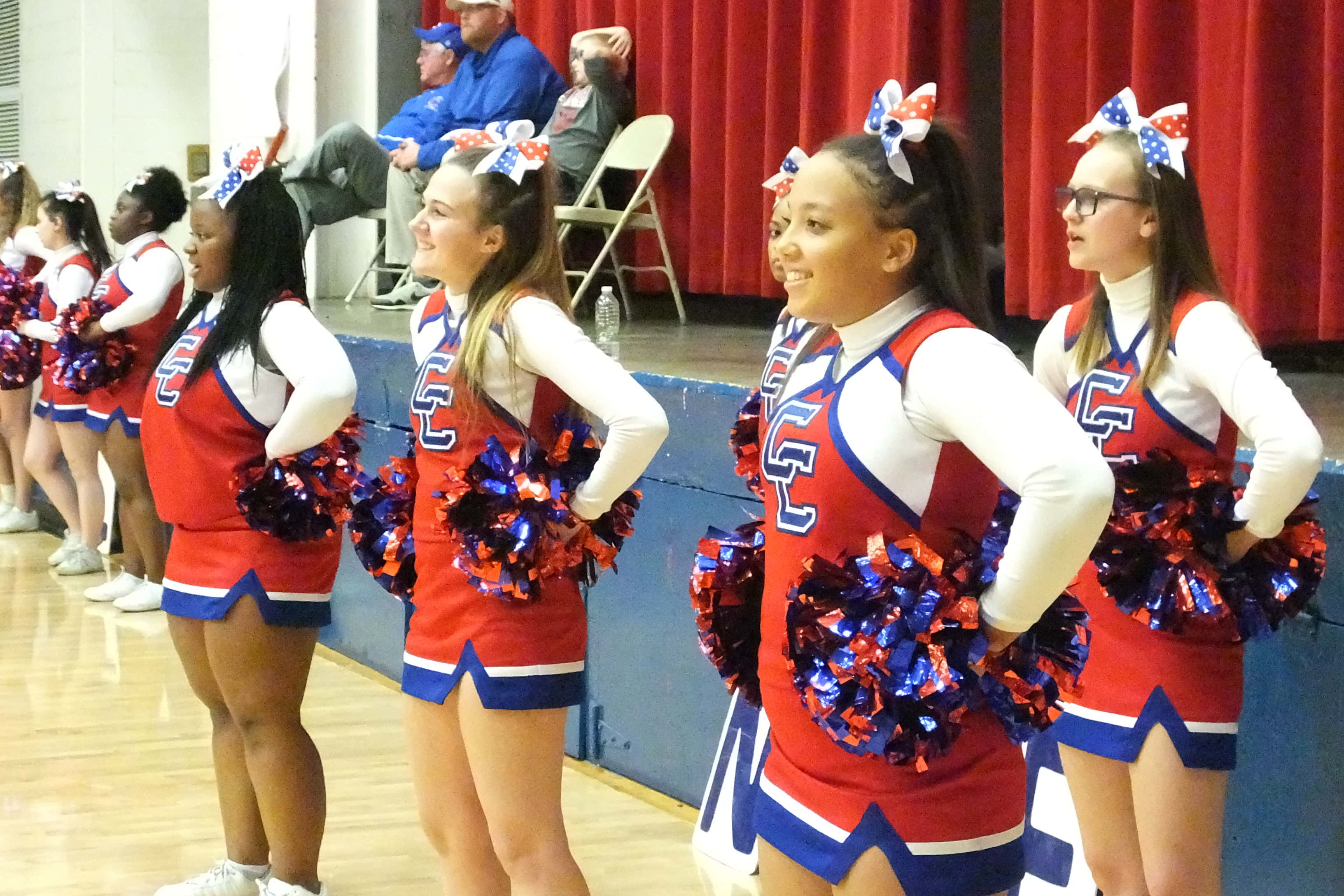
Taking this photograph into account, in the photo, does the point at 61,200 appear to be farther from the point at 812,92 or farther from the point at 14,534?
the point at 812,92

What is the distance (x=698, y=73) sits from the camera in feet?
19.2

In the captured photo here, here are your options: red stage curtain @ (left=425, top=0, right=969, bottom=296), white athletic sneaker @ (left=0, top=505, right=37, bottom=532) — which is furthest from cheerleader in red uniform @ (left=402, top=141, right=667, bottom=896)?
white athletic sneaker @ (left=0, top=505, right=37, bottom=532)

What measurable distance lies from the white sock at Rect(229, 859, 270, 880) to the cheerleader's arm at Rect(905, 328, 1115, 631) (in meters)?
1.88

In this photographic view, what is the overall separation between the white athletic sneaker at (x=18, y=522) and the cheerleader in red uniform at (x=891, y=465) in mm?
6677

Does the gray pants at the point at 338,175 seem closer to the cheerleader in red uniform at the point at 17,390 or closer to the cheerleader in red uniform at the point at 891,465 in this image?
the cheerleader in red uniform at the point at 17,390

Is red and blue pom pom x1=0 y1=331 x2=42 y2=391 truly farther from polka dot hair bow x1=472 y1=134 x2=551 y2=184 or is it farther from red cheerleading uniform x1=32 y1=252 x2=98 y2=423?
polka dot hair bow x1=472 y1=134 x2=551 y2=184

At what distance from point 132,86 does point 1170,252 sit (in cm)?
786

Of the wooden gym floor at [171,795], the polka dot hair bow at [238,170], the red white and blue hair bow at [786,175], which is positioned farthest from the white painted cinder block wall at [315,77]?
the red white and blue hair bow at [786,175]

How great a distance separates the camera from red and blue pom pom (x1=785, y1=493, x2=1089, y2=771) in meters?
1.51

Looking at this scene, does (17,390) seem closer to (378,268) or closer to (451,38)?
(378,268)

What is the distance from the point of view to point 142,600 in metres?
5.76

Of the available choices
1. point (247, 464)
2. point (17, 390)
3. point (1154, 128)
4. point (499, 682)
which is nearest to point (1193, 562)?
point (1154, 128)

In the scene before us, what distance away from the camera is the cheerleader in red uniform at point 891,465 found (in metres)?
1.52

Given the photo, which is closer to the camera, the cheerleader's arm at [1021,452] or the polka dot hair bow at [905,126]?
the cheerleader's arm at [1021,452]
